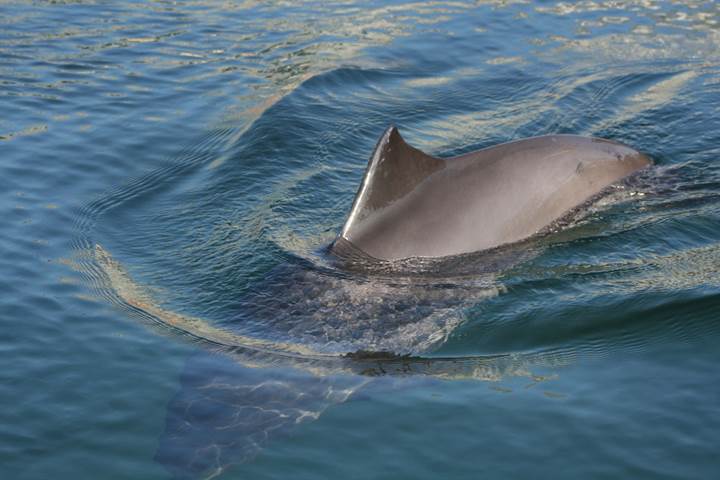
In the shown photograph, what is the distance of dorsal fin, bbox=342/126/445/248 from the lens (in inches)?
328

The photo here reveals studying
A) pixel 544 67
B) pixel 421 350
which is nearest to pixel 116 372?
pixel 421 350

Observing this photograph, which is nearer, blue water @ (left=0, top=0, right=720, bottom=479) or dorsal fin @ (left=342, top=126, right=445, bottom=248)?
blue water @ (left=0, top=0, right=720, bottom=479)

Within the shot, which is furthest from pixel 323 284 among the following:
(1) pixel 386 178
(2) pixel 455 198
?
(2) pixel 455 198

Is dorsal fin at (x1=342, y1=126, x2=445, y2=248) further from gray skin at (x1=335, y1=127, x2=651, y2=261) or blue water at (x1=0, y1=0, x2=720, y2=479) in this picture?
blue water at (x1=0, y1=0, x2=720, y2=479)

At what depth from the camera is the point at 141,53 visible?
53.0 feet

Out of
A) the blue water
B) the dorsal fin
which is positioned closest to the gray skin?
the dorsal fin

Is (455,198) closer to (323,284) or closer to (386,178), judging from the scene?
(386,178)

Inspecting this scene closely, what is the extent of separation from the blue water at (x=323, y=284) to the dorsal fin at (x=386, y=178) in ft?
1.78

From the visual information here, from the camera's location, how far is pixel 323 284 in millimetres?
8242

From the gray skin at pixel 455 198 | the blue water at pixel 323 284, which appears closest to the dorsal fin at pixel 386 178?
the gray skin at pixel 455 198

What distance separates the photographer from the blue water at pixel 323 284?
6.34m

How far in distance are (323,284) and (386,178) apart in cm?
106

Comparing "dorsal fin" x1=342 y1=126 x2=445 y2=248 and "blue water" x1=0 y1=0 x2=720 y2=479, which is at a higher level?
"dorsal fin" x1=342 y1=126 x2=445 y2=248

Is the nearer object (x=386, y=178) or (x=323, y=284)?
(x=323, y=284)
